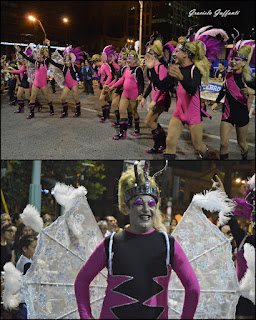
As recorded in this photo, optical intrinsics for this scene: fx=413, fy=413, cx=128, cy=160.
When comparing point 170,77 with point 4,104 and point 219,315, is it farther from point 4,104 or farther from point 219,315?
point 219,315

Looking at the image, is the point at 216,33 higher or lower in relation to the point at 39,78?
higher

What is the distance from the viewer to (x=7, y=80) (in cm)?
255

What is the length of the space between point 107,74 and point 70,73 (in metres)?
0.22

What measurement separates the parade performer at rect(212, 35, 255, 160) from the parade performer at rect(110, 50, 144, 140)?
18.0 inches

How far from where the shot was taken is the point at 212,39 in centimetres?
229

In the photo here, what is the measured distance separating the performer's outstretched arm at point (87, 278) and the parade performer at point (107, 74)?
Result: 3.62ft

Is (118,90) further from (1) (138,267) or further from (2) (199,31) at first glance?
Answer: (1) (138,267)

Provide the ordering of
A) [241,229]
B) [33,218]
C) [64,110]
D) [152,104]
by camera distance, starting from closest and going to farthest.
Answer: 1. [33,218]
2. [241,229]
3. [152,104]
4. [64,110]

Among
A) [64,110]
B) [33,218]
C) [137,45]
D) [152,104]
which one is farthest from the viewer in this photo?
[64,110]

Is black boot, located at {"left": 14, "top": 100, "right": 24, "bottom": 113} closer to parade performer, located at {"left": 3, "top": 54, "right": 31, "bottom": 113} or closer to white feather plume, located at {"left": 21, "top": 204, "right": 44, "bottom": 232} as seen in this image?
parade performer, located at {"left": 3, "top": 54, "right": 31, "bottom": 113}

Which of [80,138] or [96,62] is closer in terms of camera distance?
[96,62]

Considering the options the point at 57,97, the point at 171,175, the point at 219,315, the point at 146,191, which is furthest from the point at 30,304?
the point at 57,97

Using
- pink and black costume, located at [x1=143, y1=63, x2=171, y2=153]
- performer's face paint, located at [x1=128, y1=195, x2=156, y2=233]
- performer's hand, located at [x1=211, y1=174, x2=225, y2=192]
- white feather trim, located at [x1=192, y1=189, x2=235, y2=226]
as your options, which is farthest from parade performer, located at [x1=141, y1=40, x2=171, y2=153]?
performer's face paint, located at [x1=128, y1=195, x2=156, y2=233]

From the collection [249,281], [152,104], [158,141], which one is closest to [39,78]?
[152,104]
